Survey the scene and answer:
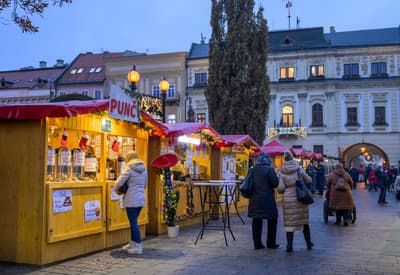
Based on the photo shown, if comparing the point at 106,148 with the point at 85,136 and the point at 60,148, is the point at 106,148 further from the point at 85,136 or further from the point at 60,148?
the point at 60,148

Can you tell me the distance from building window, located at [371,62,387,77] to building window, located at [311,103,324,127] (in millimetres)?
5131

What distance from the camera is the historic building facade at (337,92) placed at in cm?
4131

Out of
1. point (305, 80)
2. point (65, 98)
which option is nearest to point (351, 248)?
point (65, 98)

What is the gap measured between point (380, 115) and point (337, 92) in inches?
160

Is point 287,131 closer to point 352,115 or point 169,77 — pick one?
point 352,115

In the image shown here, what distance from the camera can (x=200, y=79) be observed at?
4534cm

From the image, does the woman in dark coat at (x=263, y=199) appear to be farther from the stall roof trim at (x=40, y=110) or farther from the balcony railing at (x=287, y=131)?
the balcony railing at (x=287, y=131)

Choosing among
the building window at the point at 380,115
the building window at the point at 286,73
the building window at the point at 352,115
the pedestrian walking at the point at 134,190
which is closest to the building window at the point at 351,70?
the building window at the point at 352,115

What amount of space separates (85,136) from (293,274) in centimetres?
452

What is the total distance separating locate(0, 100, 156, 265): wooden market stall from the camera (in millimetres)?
7641

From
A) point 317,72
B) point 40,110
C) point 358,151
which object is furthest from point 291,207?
point 358,151

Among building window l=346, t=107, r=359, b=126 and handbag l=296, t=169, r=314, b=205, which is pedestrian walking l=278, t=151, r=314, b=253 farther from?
building window l=346, t=107, r=359, b=126

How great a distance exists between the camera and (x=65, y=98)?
11.3 metres

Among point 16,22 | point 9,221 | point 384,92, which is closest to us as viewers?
point 16,22
